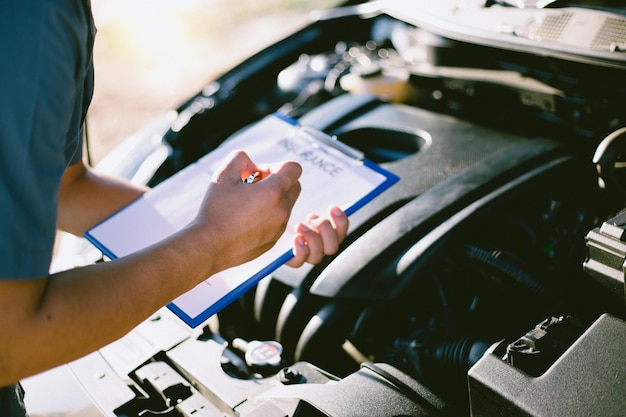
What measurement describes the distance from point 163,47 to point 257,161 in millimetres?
5231

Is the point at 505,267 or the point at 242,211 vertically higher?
the point at 242,211

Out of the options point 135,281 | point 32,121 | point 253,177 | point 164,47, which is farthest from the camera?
point 164,47

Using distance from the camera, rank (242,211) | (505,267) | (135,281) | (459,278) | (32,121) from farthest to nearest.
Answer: (459,278)
(505,267)
(242,211)
(135,281)
(32,121)

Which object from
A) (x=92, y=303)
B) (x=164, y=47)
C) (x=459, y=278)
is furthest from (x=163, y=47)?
(x=92, y=303)

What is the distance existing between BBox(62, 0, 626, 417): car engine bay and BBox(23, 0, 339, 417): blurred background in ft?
8.28

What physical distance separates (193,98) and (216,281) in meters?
1.23

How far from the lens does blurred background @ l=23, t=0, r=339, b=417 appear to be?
4.76m

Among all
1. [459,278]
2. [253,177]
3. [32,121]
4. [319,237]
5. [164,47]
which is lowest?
[164,47]

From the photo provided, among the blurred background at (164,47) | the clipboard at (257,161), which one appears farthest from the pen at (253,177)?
the blurred background at (164,47)

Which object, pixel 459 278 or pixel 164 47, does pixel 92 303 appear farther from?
pixel 164 47

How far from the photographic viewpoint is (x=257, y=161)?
1.25 meters

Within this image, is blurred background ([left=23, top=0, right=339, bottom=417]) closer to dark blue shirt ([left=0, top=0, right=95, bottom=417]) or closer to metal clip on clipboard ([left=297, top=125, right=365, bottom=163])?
metal clip on clipboard ([left=297, top=125, right=365, bottom=163])

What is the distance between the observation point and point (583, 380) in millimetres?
757

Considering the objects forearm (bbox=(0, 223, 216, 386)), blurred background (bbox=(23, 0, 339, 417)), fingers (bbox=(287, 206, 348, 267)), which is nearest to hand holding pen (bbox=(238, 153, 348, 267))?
fingers (bbox=(287, 206, 348, 267))
